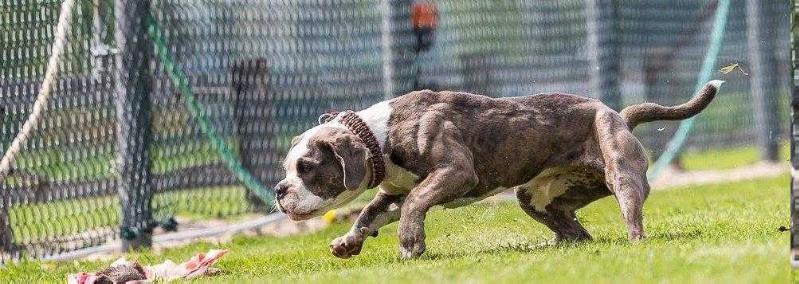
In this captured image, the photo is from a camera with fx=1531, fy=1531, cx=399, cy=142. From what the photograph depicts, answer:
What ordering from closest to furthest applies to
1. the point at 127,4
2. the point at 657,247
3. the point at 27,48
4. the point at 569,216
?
the point at 657,247
the point at 569,216
the point at 27,48
the point at 127,4

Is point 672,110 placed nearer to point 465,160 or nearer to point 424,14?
point 465,160

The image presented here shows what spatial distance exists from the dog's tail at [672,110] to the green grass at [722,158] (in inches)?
256

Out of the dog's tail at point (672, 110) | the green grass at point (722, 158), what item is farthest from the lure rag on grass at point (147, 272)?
the green grass at point (722, 158)

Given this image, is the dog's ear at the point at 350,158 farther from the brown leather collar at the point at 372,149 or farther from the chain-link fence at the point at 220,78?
the chain-link fence at the point at 220,78

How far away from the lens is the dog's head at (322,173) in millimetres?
6398

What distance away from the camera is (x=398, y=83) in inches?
422

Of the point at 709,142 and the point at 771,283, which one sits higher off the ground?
the point at 771,283

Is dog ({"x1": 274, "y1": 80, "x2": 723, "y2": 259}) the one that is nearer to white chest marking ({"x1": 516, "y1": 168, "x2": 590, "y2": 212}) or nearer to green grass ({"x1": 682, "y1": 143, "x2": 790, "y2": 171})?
white chest marking ({"x1": 516, "y1": 168, "x2": 590, "y2": 212})

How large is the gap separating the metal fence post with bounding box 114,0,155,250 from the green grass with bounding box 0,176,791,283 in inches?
18.9

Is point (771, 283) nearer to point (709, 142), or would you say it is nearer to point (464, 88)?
point (464, 88)

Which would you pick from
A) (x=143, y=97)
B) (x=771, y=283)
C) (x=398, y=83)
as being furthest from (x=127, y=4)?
(x=771, y=283)

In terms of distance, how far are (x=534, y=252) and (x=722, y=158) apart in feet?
28.2

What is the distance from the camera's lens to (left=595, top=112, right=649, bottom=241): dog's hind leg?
6566 mm

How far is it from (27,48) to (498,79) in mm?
4210
